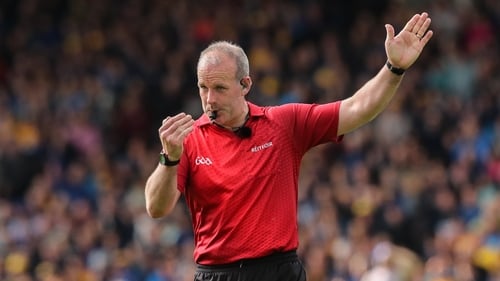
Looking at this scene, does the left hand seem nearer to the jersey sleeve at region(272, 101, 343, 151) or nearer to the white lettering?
the jersey sleeve at region(272, 101, 343, 151)

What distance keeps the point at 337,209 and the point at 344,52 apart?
368cm

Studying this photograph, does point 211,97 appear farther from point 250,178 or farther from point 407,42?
point 407,42

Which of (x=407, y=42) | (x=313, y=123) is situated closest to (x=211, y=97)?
(x=313, y=123)

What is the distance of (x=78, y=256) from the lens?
15734 mm

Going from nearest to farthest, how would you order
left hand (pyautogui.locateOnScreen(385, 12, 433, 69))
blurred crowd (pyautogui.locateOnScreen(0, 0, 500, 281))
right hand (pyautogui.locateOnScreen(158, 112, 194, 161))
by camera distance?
right hand (pyautogui.locateOnScreen(158, 112, 194, 161))
left hand (pyautogui.locateOnScreen(385, 12, 433, 69))
blurred crowd (pyautogui.locateOnScreen(0, 0, 500, 281))

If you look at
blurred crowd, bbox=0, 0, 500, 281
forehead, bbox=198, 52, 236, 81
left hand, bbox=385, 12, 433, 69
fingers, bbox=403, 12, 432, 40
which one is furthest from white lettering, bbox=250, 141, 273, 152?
blurred crowd, bbox=0, 0, 500, 281

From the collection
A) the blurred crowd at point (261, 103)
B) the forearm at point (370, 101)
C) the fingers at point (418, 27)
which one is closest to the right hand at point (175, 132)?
the forearm at point (370, 101)

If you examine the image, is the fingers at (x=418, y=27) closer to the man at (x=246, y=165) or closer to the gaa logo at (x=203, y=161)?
the man at (x=246, y=165)

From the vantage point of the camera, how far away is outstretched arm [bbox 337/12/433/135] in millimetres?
6762

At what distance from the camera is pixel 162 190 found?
21.9ft

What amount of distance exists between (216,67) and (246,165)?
551mm

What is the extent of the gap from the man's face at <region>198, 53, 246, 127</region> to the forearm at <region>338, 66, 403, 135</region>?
598mm

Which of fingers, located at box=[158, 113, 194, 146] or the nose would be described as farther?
the nose

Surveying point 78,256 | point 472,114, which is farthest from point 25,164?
point 472,114
